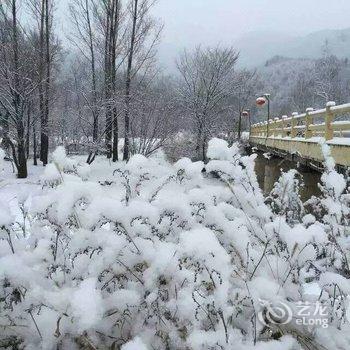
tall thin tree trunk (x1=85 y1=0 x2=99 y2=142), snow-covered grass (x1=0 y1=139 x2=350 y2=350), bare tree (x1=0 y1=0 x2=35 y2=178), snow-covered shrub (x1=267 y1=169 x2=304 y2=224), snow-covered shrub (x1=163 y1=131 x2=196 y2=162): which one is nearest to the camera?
snow-covered grass (x1=0 y1=139 x2=350 y2=350)

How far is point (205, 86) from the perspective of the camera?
92.0 ft

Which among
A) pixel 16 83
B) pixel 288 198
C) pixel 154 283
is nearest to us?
pixel 154 283

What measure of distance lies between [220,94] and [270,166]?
13.5m

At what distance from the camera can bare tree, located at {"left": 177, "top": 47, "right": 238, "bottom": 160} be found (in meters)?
26.5

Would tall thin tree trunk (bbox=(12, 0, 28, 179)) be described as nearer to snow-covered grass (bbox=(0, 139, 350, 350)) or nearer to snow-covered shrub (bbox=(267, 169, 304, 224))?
snow-covered shrub (bbox=(267, 169, 304, 224))

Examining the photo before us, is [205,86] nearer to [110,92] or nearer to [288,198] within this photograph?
[110,92]

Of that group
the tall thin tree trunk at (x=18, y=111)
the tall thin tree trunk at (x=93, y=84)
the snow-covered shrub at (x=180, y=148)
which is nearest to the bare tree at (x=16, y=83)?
the tall thin tree trunk at (x=18, y=111)

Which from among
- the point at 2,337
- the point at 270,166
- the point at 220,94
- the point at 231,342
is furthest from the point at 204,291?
the point at 220,94

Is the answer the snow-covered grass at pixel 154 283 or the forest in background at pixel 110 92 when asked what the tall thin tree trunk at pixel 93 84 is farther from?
the snow-covered grass at pixel 154 283

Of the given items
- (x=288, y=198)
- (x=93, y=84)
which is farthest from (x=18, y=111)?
(x=288, y=198)

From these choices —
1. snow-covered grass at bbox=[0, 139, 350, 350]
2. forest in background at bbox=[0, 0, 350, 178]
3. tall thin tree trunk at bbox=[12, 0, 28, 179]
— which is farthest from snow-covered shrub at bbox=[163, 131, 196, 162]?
snow-covered grass at bbox=[0, 139, 350, 350]

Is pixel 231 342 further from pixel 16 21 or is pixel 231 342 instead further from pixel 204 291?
pixel 16 21

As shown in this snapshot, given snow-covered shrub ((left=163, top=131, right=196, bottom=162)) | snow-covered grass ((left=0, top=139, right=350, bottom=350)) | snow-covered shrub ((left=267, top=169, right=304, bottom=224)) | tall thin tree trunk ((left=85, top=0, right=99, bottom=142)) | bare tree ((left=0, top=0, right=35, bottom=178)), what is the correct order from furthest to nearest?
snow-covered shrub ((left=163, top=131, right=196, bottom=162)) < tall thin tree trunk ((left=85, top=0, right=99, bottom=142)) < bare tree ((left=0, top=0, right=35, bottom=178)) < snow-covered shrub ((left=267, top=169, right=304, bottom=224)) < snow-covered grass ((left=0, top=139, right=350, bottom=350))

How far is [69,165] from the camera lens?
284cm
